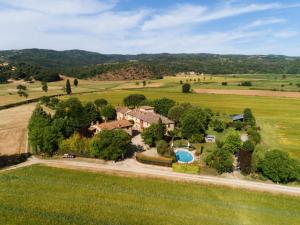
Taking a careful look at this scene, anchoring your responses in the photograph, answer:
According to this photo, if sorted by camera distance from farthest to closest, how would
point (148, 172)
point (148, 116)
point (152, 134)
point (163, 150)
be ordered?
point (148, 116), point (152, 134), point (163, 150), point (148, 172)

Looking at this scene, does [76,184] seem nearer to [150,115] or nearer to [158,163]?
[158,163]

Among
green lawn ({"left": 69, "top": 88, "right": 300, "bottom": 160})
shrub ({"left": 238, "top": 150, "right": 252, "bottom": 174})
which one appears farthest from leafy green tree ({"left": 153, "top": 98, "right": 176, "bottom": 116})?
shrub ({"left": 238, "top": 150, "right": 252, "bottom": 174})

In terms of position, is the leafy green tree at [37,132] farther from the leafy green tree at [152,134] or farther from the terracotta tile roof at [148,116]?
the terracotta tile roof at [148,116]

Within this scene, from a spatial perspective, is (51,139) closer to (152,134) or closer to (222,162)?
(152,134)

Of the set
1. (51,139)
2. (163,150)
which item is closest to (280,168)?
(163,150)

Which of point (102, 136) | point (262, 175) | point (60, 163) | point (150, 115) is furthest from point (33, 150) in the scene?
point (262, 175)

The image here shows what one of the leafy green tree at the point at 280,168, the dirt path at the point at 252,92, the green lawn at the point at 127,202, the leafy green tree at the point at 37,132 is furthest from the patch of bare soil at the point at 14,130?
the dirt path at the point at 252,92

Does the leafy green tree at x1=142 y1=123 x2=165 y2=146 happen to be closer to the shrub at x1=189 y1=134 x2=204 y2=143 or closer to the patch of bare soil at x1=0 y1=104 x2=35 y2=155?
the shrub at x1=189 y1=134 x2=204 y2=143
